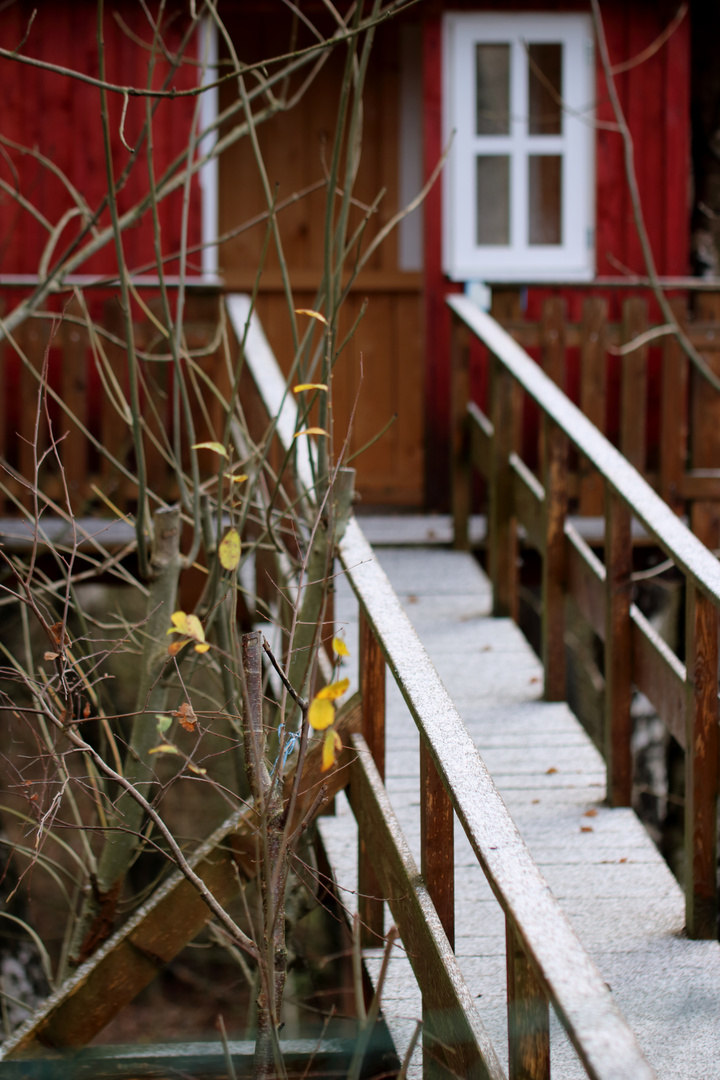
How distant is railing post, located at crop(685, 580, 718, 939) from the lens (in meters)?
2.56

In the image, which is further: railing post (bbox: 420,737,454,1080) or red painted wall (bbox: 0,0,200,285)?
red painted wall (bbox: 0,0,200,285)

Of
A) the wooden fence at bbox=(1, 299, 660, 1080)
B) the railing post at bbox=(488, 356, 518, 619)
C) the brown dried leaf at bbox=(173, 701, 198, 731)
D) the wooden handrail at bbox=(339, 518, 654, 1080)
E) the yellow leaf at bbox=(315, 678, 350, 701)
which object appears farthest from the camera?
the railing post at bbox=(488, 356, 518, 619)

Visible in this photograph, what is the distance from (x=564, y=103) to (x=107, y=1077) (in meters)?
5.31

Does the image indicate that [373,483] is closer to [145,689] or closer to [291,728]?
[145,689]

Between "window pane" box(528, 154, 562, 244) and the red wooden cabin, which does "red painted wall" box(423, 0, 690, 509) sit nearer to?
the red wooden cabin

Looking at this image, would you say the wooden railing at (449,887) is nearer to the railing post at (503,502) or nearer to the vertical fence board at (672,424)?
the railing post at (503,502)

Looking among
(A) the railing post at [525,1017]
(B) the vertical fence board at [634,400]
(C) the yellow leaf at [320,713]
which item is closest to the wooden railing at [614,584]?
(B) the vertical fence board at [634,400]

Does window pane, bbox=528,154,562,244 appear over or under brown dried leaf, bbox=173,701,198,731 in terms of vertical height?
over

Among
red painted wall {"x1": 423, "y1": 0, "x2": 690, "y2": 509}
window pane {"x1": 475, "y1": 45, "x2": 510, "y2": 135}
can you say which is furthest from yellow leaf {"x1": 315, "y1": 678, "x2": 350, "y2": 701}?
window pane {"x1": 475, "y1": 45, "x2": 510, "y2": 135}

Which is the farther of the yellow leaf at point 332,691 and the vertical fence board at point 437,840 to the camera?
the vertical fence board at point 437,840

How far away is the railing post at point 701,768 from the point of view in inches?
101

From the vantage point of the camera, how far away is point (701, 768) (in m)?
2.56

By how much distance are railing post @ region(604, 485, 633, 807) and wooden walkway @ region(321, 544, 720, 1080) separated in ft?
0.35

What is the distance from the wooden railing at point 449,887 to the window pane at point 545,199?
3748 mm
